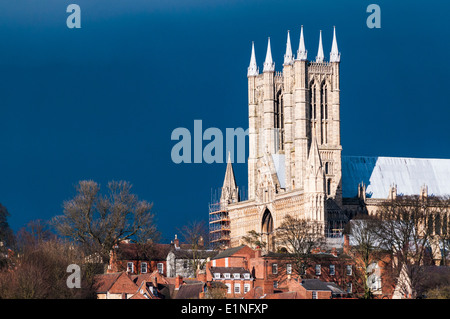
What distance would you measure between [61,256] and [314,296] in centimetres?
1834

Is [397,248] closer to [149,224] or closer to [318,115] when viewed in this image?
[149,224]

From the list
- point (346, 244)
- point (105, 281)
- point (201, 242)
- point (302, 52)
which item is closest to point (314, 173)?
point (201, 242)

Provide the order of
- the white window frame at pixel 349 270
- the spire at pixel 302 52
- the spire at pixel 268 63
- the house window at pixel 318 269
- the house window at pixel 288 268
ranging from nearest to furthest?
the white window frame at pixel 349 270 < the house window at pixel 318 269 < the house window at pixel 288 268 < the spire at pixel 302 52 < the spire at pixel 268 63

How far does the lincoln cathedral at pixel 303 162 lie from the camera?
14250 cm

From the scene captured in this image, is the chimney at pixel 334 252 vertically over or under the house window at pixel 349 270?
over

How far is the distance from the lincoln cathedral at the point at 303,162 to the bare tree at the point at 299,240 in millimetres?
10899

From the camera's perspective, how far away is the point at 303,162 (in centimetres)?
14500

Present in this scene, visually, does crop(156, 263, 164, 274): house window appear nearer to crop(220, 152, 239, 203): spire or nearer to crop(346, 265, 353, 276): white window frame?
crop(346, 265, 353, 276): white window frame

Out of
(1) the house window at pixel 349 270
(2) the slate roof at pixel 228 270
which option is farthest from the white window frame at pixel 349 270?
(2) the slate roof at pixel 228 270

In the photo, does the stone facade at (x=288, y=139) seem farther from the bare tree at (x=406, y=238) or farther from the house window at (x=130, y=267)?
the house window at (x=130, y=267)

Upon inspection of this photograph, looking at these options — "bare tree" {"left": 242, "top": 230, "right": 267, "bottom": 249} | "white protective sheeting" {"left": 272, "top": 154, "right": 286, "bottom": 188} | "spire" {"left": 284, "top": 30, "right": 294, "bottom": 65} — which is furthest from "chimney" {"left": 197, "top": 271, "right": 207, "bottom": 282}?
"spire" {"left": 284, "top": 30, "right": 294, "bottom": 65}

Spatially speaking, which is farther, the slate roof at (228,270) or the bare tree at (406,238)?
the slate roof at (228,270)

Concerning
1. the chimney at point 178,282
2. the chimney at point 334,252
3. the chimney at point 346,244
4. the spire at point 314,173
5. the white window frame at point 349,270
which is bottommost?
the chimney at point 178,282
